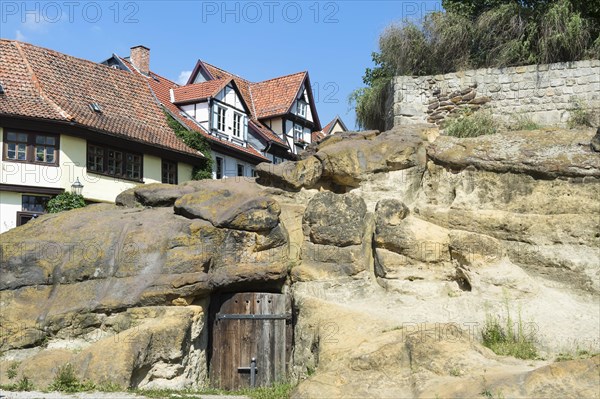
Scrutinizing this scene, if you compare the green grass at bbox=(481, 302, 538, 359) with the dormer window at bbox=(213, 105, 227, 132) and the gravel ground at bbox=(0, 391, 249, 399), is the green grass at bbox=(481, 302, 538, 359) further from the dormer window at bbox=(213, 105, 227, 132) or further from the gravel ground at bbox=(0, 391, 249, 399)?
the dormer window at bbox=(213, 105, 227, 132)

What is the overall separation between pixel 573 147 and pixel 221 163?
22.1 metres

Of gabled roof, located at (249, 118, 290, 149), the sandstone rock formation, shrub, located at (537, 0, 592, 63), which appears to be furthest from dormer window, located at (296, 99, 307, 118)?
the sandstone rock formation

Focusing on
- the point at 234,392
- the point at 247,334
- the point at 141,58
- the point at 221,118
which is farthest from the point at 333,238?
the point at 141,58

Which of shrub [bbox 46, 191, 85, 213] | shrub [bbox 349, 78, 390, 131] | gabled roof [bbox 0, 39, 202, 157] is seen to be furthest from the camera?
gabled roof [bbox 0, 39, 202, 157]

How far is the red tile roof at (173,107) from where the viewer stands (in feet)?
108

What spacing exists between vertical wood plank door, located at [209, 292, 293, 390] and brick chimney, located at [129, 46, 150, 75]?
2427 centimetres

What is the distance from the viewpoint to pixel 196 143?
105 feet

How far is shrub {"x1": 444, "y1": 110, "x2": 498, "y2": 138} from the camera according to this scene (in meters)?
17.0

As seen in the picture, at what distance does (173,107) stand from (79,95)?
577 cm

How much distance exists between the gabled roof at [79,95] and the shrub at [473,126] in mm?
14688

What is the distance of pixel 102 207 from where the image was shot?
52.6ft

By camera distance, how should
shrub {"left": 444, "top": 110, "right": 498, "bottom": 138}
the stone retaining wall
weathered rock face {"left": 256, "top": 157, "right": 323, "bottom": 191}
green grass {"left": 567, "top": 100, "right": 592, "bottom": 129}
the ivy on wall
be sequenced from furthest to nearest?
1. the ivy on wall
2. the stone retaining wall
3. shrub {"left": 444, "top": 110, "right": 498, "bottom": 138}
4. green grass {"left": 567, "top": 100, "right": 592, "bottom": 129}
5. weathered rock face {"left": 256, "top": 157, "right": 323, "bottom": 191}

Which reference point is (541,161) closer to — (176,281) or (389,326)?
(389,326)

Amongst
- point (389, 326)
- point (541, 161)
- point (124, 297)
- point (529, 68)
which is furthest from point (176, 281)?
point (529, 68)
